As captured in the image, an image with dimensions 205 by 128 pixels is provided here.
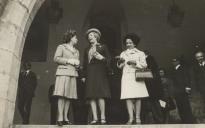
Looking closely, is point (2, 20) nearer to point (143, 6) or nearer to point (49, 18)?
point (49, 18)

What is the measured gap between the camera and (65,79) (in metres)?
7.30

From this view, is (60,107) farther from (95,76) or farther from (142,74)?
(142,74)

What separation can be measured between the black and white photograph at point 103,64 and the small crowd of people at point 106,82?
18mm

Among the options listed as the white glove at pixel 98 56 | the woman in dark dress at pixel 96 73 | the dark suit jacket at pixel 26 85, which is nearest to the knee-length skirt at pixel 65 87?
the woman in dark dress at pixel 96 73

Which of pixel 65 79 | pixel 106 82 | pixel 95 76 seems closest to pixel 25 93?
pixel 65 79

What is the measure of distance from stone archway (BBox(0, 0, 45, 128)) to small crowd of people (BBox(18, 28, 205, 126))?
0.72 metres

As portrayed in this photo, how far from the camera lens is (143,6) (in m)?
12.2

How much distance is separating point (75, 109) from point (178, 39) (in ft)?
15.1

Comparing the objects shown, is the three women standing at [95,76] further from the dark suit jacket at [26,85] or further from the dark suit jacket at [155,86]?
the dark suit jacket at [26,85]

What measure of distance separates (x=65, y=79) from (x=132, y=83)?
Answer: 1.19 m

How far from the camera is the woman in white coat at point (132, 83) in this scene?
732 centimetres

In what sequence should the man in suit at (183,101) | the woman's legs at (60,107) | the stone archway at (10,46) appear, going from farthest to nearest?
the man in suit at (183,101), the woman's legs at (60,107), the stone archway at (10,46)

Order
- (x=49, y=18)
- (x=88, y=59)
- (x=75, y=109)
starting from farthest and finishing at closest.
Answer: (x=49, y=18)
(x=75, y=109)
(x=88, y=59)

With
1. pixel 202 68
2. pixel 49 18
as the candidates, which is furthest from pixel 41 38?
pixel 202 68
